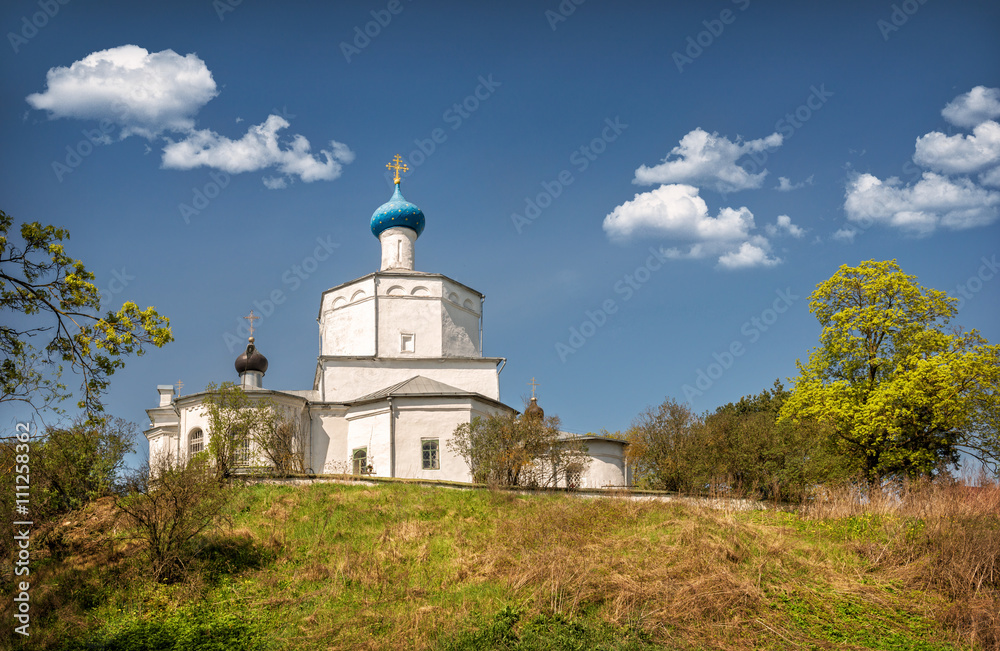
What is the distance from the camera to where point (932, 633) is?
1069 cm

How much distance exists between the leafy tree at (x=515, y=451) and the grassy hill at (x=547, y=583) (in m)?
3.68

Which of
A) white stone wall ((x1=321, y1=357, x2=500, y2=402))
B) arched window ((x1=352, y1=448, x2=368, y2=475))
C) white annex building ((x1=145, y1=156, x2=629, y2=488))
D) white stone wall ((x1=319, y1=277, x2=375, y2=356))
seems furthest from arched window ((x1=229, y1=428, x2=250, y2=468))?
white stone wall ((x1=319, y1=277, x2=375, y2=356))

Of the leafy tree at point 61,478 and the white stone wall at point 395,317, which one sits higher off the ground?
the white stone wall at point 395,317

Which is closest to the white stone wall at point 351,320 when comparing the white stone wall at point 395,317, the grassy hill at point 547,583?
the white stone wall at point 395,317

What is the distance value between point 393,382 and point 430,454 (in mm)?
3616

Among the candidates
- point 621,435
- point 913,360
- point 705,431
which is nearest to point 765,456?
point 705,431

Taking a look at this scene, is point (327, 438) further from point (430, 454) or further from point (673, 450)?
point (673, 450)

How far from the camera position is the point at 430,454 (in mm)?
21859

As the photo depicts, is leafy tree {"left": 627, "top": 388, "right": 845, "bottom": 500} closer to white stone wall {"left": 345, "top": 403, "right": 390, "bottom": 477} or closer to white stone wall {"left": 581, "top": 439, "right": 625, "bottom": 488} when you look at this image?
white stone wall {"left": 581, "top": 439, "right": 625, "bottom": 488}

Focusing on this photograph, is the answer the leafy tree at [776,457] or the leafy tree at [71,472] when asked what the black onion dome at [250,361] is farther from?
the leafy tree at [776,457]

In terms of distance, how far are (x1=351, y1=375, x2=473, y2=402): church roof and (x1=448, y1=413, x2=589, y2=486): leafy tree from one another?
7.64ft

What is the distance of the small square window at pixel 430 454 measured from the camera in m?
21.8

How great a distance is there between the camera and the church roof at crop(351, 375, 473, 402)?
22.2 m

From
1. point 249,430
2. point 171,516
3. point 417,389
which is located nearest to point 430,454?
point 417,389
